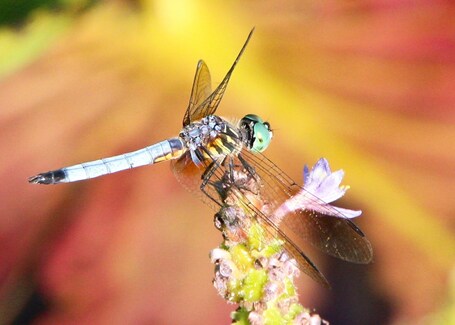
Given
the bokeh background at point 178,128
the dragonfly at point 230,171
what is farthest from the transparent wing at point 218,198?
the bokeh background at point 178,128

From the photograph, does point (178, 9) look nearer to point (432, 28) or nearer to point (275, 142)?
point (275, 142)

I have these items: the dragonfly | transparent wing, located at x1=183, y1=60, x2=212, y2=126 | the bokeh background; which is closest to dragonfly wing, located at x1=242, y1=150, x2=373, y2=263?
the dragonfly

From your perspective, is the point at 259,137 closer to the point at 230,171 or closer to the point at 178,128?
the point at 230,171

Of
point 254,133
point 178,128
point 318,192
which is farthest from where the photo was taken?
point 178,128

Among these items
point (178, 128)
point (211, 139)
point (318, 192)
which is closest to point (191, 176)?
point (211, 139)

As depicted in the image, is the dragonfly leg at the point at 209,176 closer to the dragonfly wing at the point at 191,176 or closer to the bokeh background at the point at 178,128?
the dragonfly wing at the point at 191,176
